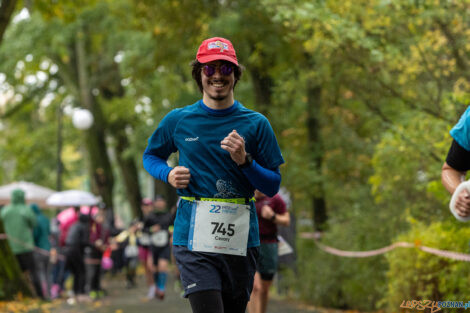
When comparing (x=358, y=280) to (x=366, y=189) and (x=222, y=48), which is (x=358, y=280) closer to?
(x=366, y=189)

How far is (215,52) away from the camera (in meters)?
4.74

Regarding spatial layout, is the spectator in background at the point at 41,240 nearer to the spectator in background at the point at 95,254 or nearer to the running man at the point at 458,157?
the spectator in background at the point at 95,254

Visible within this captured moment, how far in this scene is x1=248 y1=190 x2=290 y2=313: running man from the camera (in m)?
8.03

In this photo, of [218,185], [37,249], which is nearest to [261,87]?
[37,249]

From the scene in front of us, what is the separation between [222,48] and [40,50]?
23.0 m

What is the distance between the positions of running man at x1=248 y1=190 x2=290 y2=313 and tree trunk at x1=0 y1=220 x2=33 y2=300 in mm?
6683

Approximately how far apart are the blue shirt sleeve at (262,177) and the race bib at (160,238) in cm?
967

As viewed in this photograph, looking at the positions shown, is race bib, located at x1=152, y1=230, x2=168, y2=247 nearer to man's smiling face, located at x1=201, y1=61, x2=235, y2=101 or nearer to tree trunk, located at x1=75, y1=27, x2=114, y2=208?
man's smiling face, located at x1=201, y1=61, x2=235, y2=101

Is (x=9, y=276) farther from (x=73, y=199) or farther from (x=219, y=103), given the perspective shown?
(x=219, y=103)

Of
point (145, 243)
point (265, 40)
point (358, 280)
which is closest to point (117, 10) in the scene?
point (265, 40)

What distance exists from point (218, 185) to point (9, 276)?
32.3 ft

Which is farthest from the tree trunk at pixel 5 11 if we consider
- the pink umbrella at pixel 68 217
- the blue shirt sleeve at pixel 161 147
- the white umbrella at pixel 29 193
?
the white umbrella at pixel 29 193

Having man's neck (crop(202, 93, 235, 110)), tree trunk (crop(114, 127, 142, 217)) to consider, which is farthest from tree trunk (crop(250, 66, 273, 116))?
tree trunk (crop(114, 127, 142, 217))

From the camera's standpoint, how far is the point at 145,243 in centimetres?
1592
